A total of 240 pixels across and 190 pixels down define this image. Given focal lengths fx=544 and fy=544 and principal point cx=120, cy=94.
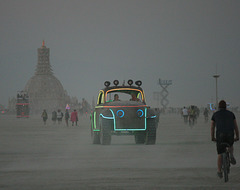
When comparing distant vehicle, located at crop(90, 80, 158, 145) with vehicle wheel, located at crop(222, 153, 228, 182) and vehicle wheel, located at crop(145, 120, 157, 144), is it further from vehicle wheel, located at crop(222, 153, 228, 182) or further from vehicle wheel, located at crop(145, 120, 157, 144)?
vehicle wheel, located at crop(222, 153, 228, 182)

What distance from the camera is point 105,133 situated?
1914cm

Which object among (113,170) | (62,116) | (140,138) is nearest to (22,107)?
(62,116)

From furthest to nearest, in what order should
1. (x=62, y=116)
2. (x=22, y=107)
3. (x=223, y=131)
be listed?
(x=22, y=107) → (x=62, y=116) → (x=223, y=131)

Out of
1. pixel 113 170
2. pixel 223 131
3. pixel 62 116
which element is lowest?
pixel 113 170

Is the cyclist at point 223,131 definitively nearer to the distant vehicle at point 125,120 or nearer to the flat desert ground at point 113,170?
the flat desert ground at point 113,170

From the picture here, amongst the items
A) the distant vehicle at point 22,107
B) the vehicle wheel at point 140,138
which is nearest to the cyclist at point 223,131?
the vehicle wheel at point 140,138

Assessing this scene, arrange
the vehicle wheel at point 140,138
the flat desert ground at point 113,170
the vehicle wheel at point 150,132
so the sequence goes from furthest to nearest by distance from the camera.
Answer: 1. the vehicle wheel at point 140,138
2. the vehicle wheel at point 150,132
3. the flat desert ground at point 113,170

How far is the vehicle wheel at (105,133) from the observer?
61.5 ft

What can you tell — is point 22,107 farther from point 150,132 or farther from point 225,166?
point 225,166

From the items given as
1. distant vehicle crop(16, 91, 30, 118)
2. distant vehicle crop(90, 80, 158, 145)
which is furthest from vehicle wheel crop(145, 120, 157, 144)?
distant vehicle crop(16, 91, 30, 118)

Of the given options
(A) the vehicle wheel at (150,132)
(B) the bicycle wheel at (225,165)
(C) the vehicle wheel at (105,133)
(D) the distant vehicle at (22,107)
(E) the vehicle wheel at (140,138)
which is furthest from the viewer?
(D) the distant vehicle at (22,107)

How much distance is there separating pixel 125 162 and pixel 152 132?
19.2ft

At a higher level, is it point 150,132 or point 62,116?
point 62,116

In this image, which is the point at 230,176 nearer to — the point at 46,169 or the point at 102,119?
the point at 46,169
